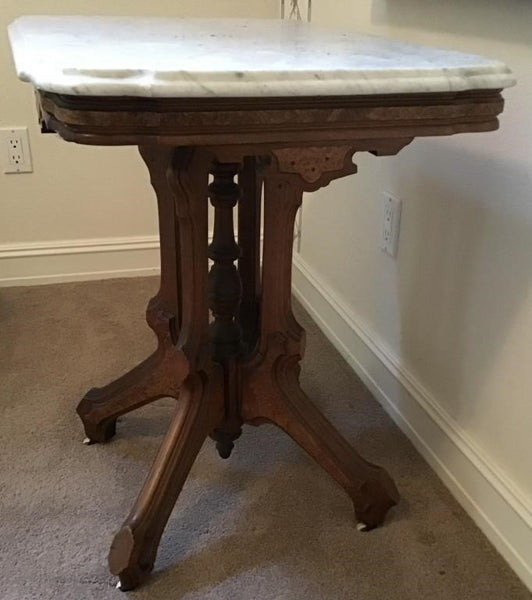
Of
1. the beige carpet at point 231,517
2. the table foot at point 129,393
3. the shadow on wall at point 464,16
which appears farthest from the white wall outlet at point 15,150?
the shadow on wall at point 464,16

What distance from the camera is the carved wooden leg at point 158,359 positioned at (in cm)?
99

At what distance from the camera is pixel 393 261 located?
1.27 m

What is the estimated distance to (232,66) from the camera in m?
0.65

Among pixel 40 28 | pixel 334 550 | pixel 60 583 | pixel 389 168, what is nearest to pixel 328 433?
pixel 334 550

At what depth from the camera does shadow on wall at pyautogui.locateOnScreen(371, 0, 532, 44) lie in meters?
0.88

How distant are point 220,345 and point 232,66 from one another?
1.47ft

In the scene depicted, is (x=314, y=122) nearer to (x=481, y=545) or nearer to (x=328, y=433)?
(x=328, y=433)

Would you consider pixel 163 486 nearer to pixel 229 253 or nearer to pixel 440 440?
pixel 229 253

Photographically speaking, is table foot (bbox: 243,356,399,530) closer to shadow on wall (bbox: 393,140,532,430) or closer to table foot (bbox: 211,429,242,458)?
table foot (bbox: 211,429,242,458)

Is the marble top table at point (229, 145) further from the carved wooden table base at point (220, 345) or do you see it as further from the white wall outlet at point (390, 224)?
the white wall outlet at point (390, 224)

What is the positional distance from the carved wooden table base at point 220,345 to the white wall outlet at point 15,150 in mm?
792

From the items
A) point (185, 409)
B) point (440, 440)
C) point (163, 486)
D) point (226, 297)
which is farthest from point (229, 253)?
point (440, 440)

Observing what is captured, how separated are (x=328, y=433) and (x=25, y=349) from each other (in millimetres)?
759

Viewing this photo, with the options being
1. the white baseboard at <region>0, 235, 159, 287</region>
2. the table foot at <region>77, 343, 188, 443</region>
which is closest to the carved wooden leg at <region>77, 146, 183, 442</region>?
the table foot at <region>77, 343, 188, 443</region>
